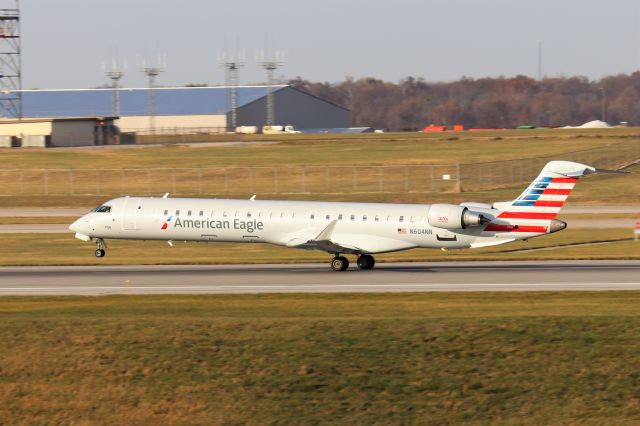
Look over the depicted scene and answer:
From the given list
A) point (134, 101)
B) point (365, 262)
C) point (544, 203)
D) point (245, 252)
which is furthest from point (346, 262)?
point (134, 101)

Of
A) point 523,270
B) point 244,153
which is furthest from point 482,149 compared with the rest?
point 523,270

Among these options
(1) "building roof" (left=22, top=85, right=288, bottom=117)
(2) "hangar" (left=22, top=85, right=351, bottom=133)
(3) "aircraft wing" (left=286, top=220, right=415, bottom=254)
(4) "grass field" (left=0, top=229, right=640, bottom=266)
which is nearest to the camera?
(3) "aircraft wing" (left=286, top=220, right=415, bottom=254)

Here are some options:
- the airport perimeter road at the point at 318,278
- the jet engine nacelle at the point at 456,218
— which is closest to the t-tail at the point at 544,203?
the jet engine nacelle at the point at 456,218

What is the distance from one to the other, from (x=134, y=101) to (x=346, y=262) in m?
132

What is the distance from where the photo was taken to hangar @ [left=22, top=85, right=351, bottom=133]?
162m

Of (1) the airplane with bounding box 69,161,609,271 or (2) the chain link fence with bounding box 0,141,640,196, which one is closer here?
(1) the airplane with bounding box 69,161,609,271

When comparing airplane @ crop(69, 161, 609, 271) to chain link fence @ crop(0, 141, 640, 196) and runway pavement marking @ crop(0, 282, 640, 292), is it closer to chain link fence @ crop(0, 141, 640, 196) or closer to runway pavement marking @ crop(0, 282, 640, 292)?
runway pavement marking @ crop(0, 282, 640, 292)

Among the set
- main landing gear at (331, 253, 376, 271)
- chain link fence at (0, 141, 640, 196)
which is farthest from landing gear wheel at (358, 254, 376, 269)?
chain link fence at (0, 141, 640, 196)

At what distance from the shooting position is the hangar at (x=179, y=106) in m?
162

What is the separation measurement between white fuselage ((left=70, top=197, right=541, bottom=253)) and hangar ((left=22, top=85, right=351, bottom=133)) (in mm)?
118052

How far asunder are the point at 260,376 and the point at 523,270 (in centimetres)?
1984

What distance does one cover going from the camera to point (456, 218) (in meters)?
39.9

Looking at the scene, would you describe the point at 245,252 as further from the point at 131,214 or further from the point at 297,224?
the point at 297,224

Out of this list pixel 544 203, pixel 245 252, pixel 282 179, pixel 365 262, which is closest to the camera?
pixel 544 203
